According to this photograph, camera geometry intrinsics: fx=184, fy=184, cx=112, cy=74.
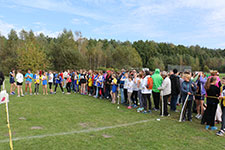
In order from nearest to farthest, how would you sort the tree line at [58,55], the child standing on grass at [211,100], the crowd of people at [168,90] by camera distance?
the child standing on grass at [211,100], the crowd of people at [168,90], the tree line at [58,55]

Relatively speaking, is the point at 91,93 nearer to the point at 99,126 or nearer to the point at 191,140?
the point at 99,126

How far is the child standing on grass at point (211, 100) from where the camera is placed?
23.0 feet

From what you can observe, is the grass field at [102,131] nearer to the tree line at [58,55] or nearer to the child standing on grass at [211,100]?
the child standing on grass at [211,100]

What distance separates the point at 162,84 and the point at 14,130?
266 inches

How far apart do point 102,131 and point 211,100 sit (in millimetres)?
4325

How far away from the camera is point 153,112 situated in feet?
32.4

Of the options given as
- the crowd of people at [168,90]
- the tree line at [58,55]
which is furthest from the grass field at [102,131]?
the tree line at [58,55]

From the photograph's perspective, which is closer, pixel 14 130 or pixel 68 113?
pixel 14 130

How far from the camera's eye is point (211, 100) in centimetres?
708

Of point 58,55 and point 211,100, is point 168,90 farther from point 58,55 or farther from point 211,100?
point 58,55

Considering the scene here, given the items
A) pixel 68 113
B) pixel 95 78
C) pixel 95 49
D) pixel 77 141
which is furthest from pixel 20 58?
pixel 77 141

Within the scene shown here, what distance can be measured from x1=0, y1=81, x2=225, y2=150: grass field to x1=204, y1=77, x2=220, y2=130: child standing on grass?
0.44 m

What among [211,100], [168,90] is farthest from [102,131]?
[211,100]

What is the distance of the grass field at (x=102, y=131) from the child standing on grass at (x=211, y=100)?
1.45 ft
